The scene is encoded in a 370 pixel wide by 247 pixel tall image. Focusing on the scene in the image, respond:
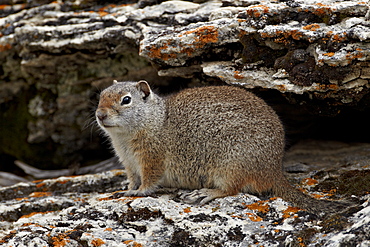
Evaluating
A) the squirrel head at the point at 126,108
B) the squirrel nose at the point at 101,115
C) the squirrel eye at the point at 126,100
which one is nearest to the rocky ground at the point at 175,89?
the squirrel head at the point at 126,108

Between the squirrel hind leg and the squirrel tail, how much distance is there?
2.72 feet

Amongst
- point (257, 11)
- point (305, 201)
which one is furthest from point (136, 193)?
point (257, 11)

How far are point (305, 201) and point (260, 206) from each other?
25.6 inches

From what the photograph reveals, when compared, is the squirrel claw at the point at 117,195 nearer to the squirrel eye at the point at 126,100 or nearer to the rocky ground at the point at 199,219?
the rocky ground at the point at 199,219

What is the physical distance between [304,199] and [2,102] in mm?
8161

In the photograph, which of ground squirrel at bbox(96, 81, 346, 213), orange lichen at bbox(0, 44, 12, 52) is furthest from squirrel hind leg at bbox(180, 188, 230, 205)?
orange lichen at bbox(0, 44, 12, 52)

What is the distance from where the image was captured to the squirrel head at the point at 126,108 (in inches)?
256

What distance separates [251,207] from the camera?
5934 mm

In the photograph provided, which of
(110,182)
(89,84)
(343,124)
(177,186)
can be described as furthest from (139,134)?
(343,124)

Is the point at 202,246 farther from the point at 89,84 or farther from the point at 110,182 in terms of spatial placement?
the point at 89,84

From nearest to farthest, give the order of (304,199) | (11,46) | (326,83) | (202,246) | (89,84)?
(202,246)
(304,199)
(326,83)
(11,46)
(89,84)

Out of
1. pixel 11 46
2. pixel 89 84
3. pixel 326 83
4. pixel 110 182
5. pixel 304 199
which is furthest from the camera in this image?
pixel 89 84

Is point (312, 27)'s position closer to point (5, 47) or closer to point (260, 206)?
point (260, 206)

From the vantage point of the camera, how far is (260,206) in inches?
233
